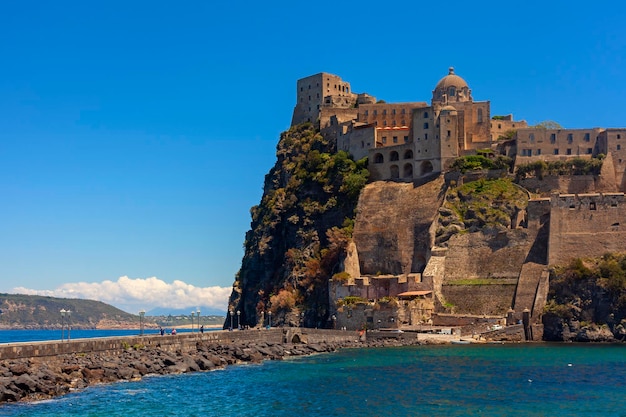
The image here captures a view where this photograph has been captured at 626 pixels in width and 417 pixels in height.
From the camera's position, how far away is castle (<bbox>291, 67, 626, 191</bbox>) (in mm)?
88750

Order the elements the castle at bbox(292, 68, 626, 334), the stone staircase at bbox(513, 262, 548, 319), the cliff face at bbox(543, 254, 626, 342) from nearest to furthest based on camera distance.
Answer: the cliff face at bbox(543, 254, 626, 342) < the stone staircase at bbox(513, 262, 548, 319) < the castle at bbox(292, 68, 626, 334)

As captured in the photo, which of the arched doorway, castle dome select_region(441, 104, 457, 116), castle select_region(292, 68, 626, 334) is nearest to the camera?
castle select_region(292, 68, 626, 334)

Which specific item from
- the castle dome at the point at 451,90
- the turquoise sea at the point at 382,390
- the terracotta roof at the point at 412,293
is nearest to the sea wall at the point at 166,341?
the turquoise sea at the point at 382,390

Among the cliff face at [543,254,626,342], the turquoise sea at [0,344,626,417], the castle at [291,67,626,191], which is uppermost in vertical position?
the castle at [291,67,626,191]

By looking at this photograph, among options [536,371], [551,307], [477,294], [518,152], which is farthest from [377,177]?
[536,371]

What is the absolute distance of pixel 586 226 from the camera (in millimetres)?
77250

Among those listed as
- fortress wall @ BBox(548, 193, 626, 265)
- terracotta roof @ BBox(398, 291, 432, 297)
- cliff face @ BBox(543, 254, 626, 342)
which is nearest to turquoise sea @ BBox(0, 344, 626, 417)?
cliff face @ BBox(543, 254, 626, 342)

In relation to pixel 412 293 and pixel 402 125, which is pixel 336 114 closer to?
pixel 402 125

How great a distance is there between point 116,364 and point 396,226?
152 ft

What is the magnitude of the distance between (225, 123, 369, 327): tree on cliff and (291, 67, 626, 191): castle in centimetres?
275

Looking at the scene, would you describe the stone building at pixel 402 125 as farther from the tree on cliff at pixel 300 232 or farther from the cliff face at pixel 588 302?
the cliff face at pixel 588 302

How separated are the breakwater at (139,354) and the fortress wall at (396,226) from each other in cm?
1364

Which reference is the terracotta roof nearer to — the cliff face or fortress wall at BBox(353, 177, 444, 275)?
fortress wall at BBox(353, 177, 444, 275)

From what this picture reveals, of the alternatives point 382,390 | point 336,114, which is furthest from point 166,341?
point 336,114
